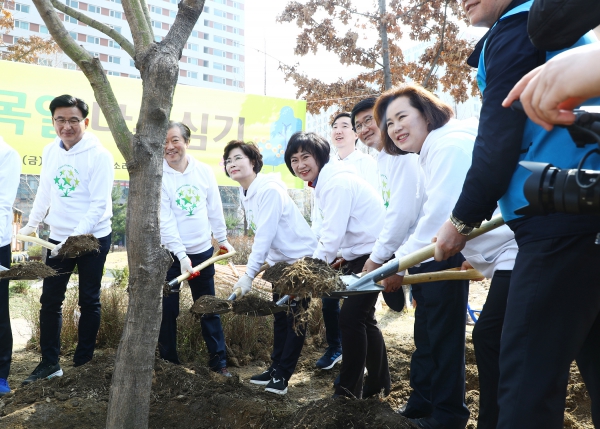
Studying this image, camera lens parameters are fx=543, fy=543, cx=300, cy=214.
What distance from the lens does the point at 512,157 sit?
1.59m

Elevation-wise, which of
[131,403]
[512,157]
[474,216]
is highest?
[512,157]

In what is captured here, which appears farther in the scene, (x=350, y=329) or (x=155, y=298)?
(x=350, y=329)

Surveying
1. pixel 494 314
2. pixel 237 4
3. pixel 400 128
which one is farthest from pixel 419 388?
pixel 237 4

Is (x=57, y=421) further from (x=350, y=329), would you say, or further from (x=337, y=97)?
(x=337, y=97)

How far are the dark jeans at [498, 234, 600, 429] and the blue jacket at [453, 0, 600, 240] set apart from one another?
0.27 ft

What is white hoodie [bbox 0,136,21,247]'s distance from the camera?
3754 millimetres

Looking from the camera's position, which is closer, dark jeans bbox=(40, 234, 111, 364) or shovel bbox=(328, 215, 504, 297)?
shovel bbox=(328, 215, 504, 297)

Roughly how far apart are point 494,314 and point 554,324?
0.67m

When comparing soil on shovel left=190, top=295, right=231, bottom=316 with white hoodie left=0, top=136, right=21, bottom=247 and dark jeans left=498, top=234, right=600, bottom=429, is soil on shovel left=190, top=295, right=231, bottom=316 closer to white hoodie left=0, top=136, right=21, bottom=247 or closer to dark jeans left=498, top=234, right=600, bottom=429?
white hoodie left=0, top=136, right=21, bottom=247

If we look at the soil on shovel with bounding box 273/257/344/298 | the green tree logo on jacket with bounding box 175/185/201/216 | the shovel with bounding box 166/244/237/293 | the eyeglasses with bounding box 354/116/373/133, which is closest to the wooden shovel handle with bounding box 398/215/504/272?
the soil on shovel with bounding box 273/257/344/298

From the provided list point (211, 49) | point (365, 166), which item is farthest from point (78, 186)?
point (211, 49)

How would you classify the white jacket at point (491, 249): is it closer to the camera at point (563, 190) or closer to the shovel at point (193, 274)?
the camera at point (563, 190)

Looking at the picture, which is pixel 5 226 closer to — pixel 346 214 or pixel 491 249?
pixel 346 214

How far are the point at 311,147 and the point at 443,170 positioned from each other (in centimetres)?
158
